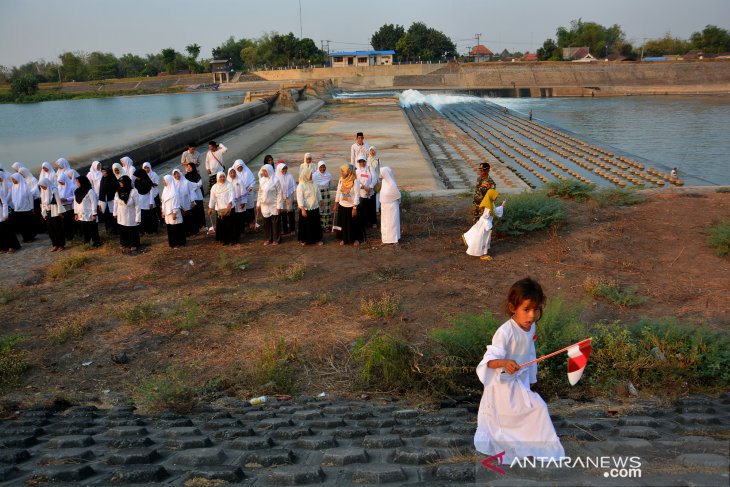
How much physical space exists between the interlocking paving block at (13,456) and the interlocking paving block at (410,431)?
2336mm

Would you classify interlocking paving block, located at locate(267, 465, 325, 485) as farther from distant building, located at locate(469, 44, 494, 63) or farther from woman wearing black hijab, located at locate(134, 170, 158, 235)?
distant building, located at locate(469, 44, 494, 63)

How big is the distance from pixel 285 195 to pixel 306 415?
534 centimetres

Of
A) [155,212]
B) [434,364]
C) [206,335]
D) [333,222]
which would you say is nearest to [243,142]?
[155,212]

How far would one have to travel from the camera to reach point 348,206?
897 cm

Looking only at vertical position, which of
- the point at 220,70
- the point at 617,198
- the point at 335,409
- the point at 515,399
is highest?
the point at 220,70

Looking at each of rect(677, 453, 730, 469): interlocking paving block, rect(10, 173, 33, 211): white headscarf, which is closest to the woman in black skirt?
rect(10, 173, 33, 211): white headscarf

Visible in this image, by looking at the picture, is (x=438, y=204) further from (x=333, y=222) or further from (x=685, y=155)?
(x=685, y=155)

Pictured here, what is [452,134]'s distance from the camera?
26078 millimetres

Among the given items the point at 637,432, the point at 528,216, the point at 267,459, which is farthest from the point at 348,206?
the point at 637,432

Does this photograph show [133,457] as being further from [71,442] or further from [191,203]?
[191,203]

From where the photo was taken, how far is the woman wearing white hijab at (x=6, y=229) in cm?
933

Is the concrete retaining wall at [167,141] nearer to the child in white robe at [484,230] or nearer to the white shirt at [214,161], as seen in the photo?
the white shirt at [214,161]

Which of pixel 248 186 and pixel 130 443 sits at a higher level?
pixel 248 186

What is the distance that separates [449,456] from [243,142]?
16543mm
